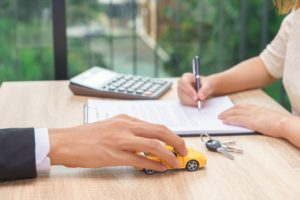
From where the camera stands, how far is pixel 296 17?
1.29 m

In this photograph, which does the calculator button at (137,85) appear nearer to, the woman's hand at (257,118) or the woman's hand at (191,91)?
the woman's hand at (191,91)

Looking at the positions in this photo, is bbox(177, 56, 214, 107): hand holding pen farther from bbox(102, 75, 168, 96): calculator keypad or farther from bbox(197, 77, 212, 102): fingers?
bbox(102, 75, 168, 96): calculator keypad

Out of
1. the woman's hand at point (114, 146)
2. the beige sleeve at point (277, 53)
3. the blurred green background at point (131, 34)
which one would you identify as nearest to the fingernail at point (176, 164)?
the woman's hand at point (114, 146)

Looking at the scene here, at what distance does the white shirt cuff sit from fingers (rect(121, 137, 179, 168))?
145mm

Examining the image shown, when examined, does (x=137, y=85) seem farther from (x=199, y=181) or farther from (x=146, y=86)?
(x=199, y=181)

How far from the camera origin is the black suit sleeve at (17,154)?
76 centimetres

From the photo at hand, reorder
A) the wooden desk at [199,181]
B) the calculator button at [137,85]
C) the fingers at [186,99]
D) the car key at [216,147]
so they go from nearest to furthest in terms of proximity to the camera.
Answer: the wooden desk at [199,181] → the car key at [216,147] → the fingers at [186,99] → the calculator button at [137,85]

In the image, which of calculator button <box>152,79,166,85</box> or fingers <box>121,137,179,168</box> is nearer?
fingers <box>121,137,179,168</box>

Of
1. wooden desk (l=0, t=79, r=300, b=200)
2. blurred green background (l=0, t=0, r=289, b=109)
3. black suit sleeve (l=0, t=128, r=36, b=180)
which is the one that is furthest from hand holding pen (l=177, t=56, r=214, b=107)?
blurred green background (l=0, t=0, r=289, b=109)

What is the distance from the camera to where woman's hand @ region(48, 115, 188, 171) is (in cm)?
78

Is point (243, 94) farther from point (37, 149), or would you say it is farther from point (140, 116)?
point (37, 149)

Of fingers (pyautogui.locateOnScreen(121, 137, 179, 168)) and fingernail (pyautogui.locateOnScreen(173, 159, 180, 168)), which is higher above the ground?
fingers (pyautogui.locateOnScreen(121, 137, 179, 168))

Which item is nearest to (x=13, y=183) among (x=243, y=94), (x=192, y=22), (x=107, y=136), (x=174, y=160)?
(x=107, y=136)

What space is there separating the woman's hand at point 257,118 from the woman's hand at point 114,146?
262mm
